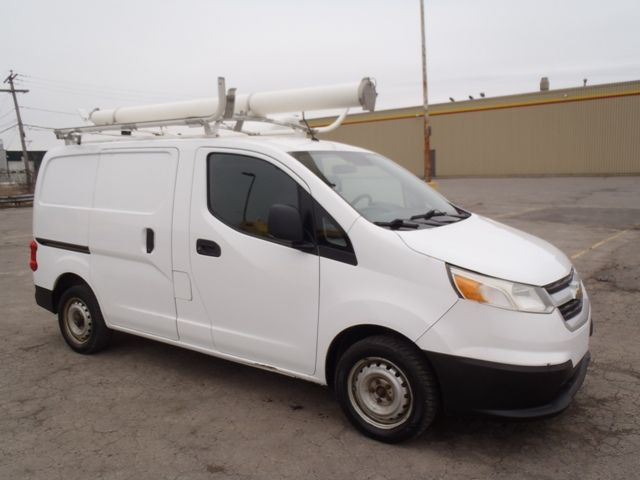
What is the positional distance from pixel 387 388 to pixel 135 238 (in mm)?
2208

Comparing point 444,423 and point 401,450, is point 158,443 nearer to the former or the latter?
point 401,450

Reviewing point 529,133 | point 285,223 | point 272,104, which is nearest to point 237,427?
point 285,223

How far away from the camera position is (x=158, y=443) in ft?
10.6

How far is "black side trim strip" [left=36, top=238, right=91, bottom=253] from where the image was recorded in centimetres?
457

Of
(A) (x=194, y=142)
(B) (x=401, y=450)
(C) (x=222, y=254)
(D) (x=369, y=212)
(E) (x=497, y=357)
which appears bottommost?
(B) (x=401, y=450)

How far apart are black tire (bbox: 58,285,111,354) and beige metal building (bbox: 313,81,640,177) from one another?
91.4ft

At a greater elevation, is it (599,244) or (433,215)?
(433,215)

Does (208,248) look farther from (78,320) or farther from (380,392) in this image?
(78,320)

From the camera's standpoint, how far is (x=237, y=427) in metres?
3.40

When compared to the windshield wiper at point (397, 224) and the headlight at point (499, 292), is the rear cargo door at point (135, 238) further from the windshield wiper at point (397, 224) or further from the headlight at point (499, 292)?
the headlight at point (499, 292)

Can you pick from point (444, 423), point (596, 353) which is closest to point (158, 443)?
point (444, 423)

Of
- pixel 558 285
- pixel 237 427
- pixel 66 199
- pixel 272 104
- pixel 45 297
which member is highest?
pixel 272 104

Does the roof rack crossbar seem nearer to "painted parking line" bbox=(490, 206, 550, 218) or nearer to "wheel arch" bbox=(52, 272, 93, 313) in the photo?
"wheel arch" bbox=(52, 272, 93, 313)

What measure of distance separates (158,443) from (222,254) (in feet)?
3.98
